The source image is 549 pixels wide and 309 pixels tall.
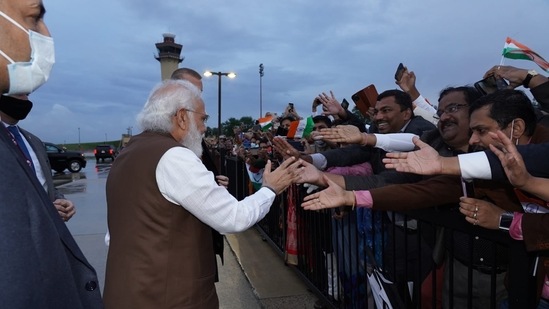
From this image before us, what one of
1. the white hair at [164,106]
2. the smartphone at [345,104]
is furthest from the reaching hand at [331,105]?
the white hair at [164,106]

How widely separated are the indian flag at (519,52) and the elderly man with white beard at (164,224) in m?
2.04

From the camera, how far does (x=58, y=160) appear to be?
74.7 ft

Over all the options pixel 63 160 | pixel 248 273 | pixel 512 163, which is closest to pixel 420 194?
pixel 512 163

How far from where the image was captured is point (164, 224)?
1.92m

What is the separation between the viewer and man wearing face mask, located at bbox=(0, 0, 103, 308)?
0.89m

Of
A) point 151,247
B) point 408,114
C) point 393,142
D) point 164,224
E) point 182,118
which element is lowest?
point 151,247

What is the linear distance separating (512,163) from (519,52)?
4.66ft

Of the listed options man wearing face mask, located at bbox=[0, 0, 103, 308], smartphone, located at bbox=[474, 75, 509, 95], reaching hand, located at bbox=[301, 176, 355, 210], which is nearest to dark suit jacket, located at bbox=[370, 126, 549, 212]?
reaching hand, located at bbox=[301, 176, 355, 210]

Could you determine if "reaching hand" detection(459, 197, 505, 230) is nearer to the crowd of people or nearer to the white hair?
the crowd of people

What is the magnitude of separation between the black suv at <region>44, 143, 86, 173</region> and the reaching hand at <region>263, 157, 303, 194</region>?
24.2 metres

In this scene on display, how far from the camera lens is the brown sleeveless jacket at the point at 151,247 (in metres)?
1.91

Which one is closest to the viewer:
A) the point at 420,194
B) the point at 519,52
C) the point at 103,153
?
the point at 420,194

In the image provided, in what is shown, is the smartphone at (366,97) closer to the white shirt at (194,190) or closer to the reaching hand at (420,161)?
the reaching hand at (420,161)

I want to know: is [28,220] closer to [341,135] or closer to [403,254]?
[341,135]
